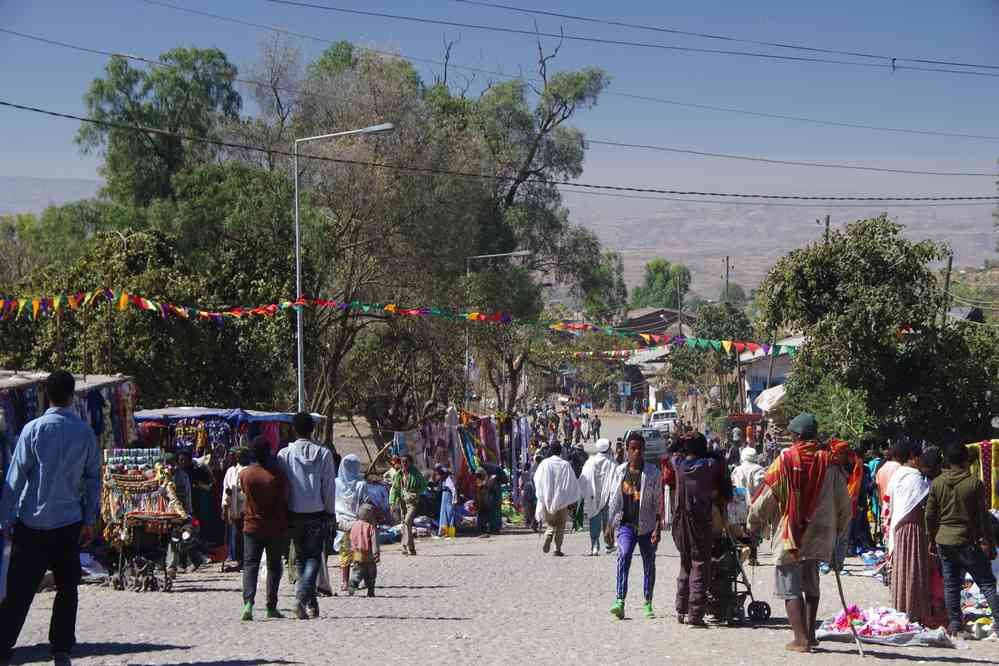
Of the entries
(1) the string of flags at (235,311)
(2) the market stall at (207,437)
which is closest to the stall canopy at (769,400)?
(1) the string of flags at (235,311)

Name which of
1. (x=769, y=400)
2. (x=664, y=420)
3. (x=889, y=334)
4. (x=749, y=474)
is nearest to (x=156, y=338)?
(x=749, y=474)

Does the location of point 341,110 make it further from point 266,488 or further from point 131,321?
point 266,488

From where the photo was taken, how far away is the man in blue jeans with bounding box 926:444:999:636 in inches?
413

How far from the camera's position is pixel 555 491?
1962 centimetres

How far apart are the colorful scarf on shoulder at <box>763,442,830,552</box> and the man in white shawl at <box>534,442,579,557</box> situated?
399 inches

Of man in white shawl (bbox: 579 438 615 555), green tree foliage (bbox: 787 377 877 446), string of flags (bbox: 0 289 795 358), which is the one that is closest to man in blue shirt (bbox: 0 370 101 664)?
man in white shawl (bbox: 579 438 615 555)

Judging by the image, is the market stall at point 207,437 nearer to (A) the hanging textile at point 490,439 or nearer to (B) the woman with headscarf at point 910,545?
(A) the hanging textile at point 490,439

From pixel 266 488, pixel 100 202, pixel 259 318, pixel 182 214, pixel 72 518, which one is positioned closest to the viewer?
pixel 72 518

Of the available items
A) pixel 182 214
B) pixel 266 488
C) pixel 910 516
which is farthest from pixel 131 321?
pixel 910 516

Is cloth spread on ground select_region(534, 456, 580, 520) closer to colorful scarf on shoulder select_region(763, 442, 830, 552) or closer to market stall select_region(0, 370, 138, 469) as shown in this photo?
market stall select_region(0, 370, 138, 469)

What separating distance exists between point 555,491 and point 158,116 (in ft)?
78.9

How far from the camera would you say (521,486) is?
3250 centimetres

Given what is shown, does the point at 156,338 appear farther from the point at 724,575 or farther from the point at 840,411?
the point at 724,575

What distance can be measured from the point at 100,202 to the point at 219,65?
18.4ft
